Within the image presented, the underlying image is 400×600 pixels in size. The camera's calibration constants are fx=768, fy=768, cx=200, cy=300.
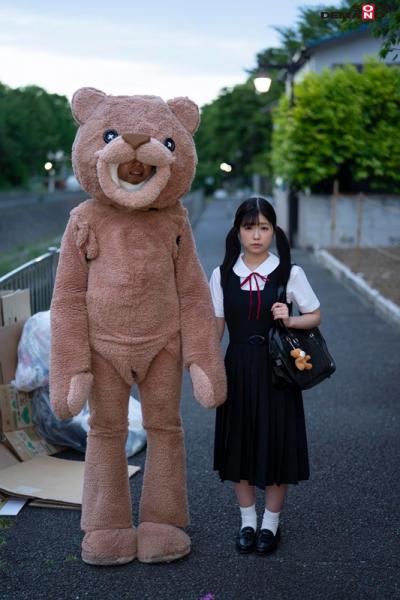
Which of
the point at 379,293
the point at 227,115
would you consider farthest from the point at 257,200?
the point at 227,115

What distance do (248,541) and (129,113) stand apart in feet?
6.54

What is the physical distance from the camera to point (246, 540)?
351cm

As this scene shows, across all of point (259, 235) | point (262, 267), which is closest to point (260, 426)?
point (262, 267)

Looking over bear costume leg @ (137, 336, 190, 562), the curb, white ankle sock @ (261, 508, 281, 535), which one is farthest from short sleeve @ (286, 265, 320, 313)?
the curb

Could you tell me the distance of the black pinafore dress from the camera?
3.38 metres

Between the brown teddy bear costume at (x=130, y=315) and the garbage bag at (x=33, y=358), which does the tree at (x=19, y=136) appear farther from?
the brown teddy bear costume at (x=130, y=315)

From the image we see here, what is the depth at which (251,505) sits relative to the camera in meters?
3.55

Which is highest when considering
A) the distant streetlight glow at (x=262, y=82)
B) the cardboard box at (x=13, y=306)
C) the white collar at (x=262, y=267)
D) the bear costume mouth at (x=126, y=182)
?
the distant streetlight glow at (x=262, y=82)

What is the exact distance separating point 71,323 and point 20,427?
1.64m

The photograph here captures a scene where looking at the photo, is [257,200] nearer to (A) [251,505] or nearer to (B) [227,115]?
(A) [251,505]

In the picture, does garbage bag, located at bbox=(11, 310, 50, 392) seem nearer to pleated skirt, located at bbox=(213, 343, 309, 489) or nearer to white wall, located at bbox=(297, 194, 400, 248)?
pleated skirt, located at bbox=(213, 343, 309, 489)

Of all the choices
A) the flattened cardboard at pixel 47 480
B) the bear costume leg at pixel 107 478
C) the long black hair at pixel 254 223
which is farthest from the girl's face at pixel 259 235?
the flattened cardboard at pixel 47 480

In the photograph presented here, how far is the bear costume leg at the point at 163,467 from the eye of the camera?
3414mm

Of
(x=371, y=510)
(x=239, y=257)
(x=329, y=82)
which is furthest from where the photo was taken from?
(x=329, y=82)
